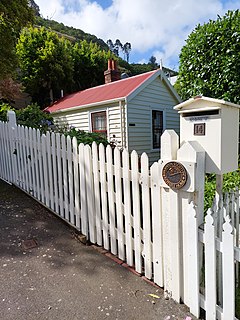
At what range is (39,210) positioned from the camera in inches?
151

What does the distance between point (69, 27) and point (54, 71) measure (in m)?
31.1

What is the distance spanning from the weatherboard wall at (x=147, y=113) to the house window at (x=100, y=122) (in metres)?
1.27

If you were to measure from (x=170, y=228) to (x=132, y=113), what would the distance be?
8.01 m

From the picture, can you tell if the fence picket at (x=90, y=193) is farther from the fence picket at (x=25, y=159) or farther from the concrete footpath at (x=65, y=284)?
the fence picket at (x=25, y=159)

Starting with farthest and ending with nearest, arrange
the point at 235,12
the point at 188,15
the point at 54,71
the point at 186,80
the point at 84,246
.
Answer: the point at 54,71 → the point at 188,15 → the point at 186,80 → the point at 235,12 → the point at 84,246

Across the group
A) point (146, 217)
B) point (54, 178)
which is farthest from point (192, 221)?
point (54, 178)

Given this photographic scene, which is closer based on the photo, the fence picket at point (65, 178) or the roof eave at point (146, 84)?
the fence picket at point (65, 178)

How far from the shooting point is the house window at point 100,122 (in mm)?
10172

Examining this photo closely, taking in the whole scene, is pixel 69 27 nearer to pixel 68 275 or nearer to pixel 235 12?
pixel 235 12

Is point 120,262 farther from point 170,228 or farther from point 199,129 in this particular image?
point 199,129

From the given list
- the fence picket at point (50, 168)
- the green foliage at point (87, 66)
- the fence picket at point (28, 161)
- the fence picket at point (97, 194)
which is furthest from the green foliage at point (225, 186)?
the green foliage at point (87, 66)

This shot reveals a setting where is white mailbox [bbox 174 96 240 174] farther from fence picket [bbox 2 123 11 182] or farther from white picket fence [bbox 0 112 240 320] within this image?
fence picket [bbox 2 123 11 182]

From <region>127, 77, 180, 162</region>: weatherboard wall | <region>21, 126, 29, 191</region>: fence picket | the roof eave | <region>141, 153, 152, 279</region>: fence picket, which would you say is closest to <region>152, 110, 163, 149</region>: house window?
<region>127, 77, 180, 162</region>: weatherboard wall

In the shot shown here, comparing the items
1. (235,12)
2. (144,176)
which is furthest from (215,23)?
(144,176)
